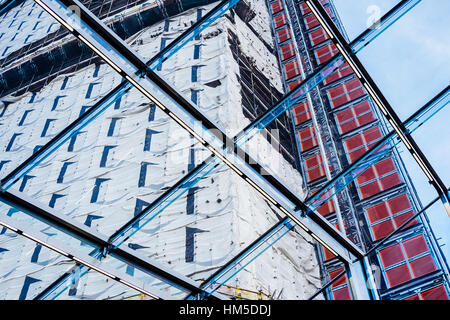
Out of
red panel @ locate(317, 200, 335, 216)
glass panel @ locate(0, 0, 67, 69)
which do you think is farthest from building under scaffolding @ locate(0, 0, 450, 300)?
red panel @ locate(317, 200, 335, 216)

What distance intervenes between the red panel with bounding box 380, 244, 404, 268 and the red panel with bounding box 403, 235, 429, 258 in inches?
8.2

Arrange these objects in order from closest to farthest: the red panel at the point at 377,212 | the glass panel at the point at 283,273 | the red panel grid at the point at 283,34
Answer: the glass panel at the point at 283,273
the red panel at the point at 377,212
the red panel grid at the point at 283,34

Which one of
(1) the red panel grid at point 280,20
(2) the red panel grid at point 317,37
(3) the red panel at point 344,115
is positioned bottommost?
(3) the red panel at point 344,115

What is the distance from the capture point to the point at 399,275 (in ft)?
46.0

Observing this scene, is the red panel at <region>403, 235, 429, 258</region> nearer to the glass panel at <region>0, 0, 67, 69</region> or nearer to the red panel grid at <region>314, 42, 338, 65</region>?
the red panel grid at <region>314, 42, 338, 65</region>

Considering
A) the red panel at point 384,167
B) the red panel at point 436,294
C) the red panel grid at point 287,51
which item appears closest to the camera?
the red panel at point 436,294

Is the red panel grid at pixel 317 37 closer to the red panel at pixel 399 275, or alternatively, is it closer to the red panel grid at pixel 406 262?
the red panel grid at pixel 406 262

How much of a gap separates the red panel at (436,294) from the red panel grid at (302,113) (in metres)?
9.81

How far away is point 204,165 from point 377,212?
438 inches

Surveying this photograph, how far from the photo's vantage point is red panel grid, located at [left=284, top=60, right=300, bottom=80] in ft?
77.8

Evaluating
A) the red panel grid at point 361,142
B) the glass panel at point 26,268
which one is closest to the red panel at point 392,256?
the red panel grid at point 361,142

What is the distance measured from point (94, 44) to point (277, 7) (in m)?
26.2

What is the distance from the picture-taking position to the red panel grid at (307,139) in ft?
66.3
